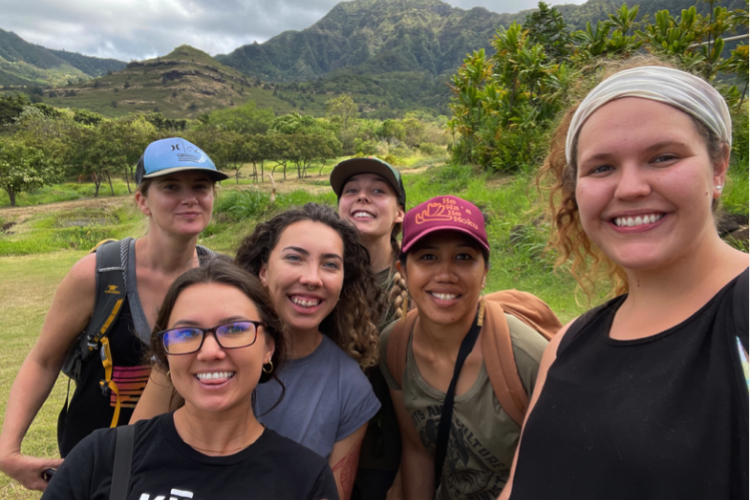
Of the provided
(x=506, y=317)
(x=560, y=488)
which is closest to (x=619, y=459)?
(x=560, y=488)

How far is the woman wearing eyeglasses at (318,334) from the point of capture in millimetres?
1684

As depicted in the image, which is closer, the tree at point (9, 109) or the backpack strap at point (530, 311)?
the backpack strap at point (530, 311)

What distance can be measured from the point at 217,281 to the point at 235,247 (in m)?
8.74

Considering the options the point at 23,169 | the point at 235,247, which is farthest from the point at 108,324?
the point at 23,169

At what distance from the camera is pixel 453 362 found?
1.82 m

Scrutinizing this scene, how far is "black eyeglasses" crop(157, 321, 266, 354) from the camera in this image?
1411 millimetres

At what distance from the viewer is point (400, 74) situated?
162375mm

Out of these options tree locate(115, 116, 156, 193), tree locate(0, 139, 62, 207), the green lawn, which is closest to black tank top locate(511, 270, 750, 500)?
the green lawn

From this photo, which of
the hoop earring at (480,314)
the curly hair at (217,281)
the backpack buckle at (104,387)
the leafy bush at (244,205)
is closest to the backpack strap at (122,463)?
the curly hair at (217,281)

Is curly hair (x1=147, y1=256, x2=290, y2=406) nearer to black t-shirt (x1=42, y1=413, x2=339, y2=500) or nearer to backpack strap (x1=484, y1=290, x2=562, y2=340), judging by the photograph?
black t-shirt (x1=42, y1=413, x2=339, y2=500)

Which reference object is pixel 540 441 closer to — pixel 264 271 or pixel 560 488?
pixel 560 488

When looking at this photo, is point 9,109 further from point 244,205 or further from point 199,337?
point 199,337

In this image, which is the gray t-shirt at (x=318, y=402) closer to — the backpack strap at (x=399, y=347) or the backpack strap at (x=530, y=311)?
the backpack strap at (x=399, y=347)

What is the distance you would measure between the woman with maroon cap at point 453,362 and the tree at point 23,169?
31.2 m
